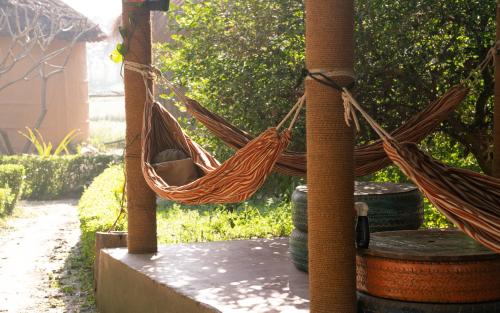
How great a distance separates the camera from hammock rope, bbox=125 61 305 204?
12.4 feet

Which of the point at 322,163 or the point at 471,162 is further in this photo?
the point at 471,162

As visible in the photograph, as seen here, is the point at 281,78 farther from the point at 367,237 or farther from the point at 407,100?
the point at 367,237

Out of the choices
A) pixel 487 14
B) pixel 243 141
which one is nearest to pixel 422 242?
pixel 243 141

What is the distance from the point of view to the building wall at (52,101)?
67.1 feet

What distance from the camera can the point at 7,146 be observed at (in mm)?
20062

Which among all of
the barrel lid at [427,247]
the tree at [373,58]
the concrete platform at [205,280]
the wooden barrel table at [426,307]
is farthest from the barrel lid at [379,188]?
the wooden barrel table at [426,307]

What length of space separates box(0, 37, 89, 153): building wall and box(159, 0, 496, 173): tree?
13.7 m

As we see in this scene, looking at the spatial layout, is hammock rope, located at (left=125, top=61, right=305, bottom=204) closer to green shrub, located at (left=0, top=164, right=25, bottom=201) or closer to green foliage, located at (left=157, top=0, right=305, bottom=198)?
green foliage, located at (left=157, top=0, right=305, bottom=198)

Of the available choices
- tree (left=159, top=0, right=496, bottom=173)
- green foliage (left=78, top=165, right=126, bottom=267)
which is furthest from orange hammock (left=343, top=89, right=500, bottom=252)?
green foliage (left=78, top=165, right=126, bottom=267)

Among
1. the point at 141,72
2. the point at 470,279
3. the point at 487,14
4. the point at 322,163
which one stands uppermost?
the point at 487,14

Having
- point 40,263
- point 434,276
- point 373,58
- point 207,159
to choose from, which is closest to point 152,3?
point 207,159

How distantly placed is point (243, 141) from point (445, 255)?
6.36 ft

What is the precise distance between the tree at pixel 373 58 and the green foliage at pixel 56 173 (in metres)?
10.5

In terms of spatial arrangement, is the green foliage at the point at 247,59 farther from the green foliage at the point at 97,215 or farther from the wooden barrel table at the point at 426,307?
the wooden barrel table at the point at 426,307
